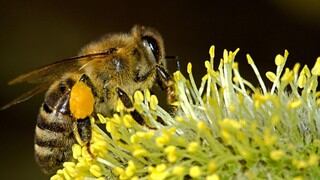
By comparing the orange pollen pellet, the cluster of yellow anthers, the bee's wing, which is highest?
the bee's wing

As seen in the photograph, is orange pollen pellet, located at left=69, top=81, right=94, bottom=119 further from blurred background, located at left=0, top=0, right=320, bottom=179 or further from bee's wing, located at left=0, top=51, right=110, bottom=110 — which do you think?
blurred background, located at left=0, top=0, right=320, bottom=179

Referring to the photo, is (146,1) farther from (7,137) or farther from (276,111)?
(276,111)

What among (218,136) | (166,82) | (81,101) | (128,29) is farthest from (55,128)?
(128,29)

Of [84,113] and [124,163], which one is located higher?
[84,113]

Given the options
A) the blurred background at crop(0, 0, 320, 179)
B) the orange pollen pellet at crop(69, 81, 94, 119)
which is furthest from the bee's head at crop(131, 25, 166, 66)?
the blurred background at crop(0, 0, 320, 179)

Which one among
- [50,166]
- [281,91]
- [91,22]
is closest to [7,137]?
[91,22]
